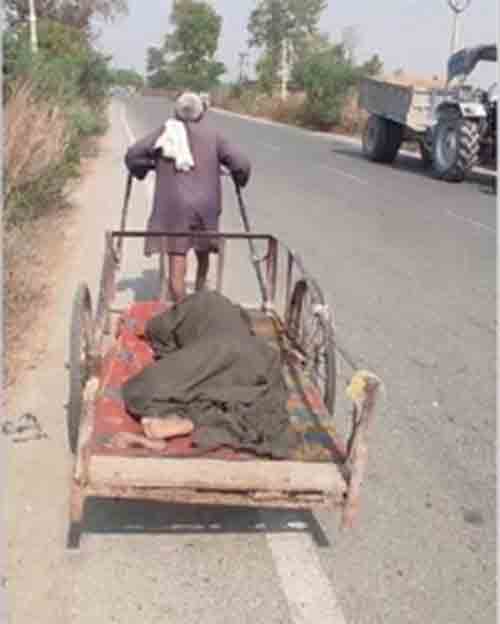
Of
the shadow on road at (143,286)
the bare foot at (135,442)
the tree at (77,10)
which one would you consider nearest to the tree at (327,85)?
the tree at (77,10)

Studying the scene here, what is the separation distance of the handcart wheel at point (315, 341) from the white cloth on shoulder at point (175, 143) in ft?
4.01

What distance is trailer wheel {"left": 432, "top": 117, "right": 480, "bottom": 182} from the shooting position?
15.6 metres

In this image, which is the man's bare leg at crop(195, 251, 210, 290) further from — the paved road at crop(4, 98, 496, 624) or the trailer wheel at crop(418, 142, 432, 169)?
the trailer wheel at crop(418, 142, 432, 169)

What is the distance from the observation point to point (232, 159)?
5.13 metres

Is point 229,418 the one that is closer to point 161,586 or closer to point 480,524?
point 161,586

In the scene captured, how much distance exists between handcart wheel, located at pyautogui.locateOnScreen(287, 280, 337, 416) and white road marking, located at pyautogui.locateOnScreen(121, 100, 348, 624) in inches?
31.3

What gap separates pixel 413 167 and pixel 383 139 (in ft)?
3.71

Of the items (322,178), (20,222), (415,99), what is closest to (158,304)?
(20,222)

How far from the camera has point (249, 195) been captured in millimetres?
12867

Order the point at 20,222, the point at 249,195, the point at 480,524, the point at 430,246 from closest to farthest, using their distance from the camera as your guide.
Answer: the point at 480,524, the point at 20,222, the point at 430,246, the point at 249,195

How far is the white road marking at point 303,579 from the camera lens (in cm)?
264

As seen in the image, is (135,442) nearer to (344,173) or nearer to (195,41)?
(344,173)

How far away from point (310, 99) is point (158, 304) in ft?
118

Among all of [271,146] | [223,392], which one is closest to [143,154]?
[223,392]
